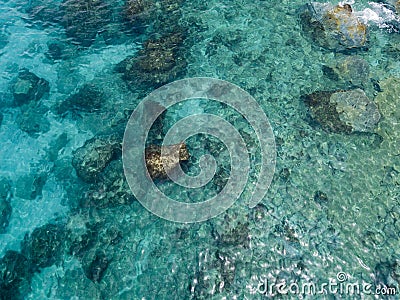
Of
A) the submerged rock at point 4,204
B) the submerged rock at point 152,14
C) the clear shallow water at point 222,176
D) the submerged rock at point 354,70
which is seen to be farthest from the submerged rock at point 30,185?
the submerged rock at point 354,70

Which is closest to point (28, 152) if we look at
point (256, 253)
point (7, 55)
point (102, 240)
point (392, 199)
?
point (102, 240)

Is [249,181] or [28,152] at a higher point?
[28,152]

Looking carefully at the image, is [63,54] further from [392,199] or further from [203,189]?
[392,199]

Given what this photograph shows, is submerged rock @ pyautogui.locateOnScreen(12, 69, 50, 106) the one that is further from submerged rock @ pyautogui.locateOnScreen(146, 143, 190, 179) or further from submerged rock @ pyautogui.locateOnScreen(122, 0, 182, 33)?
submerged rock @ pyautogui.locateOnScreen(146, 143, 190, 179)

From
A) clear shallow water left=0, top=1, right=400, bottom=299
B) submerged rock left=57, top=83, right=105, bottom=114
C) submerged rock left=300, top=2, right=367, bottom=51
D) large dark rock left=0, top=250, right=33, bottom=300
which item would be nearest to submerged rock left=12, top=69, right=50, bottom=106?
clear shallow water left=0, top=1, right=400, bottom=299

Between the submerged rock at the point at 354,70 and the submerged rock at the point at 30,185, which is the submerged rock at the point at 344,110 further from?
the submerged rock at the point at 30,185

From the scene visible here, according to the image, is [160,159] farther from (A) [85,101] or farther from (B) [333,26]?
(B) [333,26]
